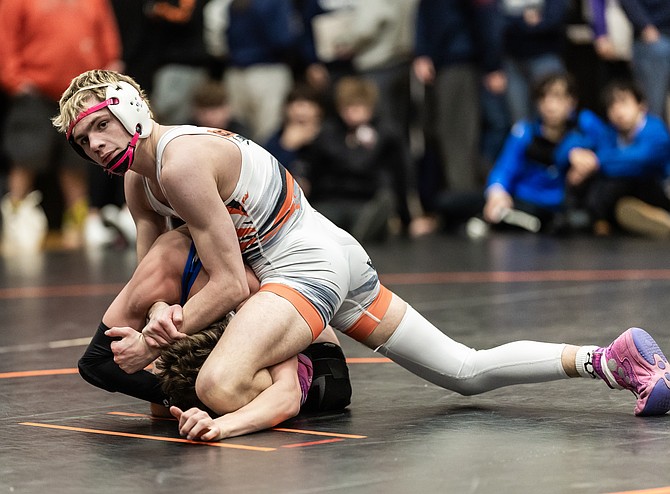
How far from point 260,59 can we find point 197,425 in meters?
8.04

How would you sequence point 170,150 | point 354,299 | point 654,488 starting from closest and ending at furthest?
point 654,488 < point 170,150 < point 354,299

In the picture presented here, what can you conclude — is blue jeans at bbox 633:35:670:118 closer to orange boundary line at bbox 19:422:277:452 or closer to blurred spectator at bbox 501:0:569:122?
blurred spectator at bbox 501:0:569:122

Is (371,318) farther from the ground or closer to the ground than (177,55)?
farther from the ground

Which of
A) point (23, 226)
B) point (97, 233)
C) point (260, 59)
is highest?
point (260, 59)

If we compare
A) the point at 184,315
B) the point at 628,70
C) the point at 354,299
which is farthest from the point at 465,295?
the point at 628,70

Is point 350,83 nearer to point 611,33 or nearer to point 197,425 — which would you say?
point 611,33

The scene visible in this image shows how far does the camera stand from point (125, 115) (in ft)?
13.2

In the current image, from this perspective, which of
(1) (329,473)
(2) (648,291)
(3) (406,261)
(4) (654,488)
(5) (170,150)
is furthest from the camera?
(3) (406,261)

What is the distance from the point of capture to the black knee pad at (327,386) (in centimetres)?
425

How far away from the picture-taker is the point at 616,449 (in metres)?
3.56

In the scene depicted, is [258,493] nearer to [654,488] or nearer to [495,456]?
[495,456]

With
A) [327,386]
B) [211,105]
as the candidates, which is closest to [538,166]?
[211,105]

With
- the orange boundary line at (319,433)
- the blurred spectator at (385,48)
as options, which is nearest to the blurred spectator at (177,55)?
the blurred spectator at (385,48)

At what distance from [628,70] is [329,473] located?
8926mm
